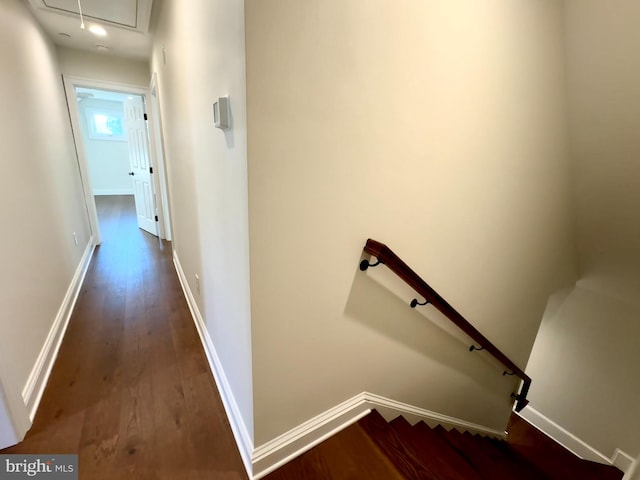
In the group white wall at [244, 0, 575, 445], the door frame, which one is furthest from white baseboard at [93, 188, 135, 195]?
white wall at [244, 0, 575, 445]

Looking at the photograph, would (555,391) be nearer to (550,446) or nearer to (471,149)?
(550,446)

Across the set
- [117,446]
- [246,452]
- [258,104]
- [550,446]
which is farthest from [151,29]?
[550,446]

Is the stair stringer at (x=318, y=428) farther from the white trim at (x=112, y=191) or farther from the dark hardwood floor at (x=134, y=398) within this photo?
the white trim at (x=112, y=191)

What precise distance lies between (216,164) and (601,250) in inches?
119

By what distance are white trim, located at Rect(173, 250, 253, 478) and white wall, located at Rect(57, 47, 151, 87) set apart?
3022 mm

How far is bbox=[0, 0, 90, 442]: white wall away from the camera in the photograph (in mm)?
1409

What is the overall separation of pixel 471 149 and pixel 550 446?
13.1 ft

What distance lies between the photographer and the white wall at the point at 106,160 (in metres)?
6.87

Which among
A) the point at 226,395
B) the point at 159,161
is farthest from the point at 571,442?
the point at 159,161

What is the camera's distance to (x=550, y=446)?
335 centimetres

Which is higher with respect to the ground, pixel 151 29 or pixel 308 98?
pixel 151 29

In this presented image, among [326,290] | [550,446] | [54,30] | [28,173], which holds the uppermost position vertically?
[54,30]

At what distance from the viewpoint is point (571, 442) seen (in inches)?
128

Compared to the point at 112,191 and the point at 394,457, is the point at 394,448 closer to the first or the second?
the point at 394,457
